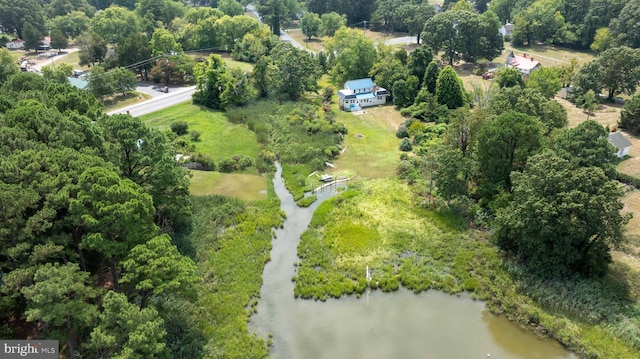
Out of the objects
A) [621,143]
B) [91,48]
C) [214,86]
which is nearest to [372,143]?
[214,86]

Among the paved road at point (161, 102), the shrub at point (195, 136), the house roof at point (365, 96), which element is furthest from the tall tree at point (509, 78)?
the paved road at point (161, 102)

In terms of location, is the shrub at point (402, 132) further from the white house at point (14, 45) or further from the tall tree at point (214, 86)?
the white house at point (14, 45)

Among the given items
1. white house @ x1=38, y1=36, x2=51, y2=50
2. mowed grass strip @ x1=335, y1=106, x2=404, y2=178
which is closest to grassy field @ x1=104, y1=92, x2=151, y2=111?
mowed grass strip @ x1=335, y1=106, x2=404, y2=178

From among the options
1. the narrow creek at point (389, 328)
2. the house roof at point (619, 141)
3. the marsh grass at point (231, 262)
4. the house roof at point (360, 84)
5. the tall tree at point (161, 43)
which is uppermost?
the tall tree at point (161, 43)

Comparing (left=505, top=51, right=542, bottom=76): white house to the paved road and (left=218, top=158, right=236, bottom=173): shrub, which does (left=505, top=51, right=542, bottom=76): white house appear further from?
the paved road

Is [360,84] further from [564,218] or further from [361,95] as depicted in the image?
[564,218]

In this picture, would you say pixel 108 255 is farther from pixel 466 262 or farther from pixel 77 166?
A: pixel 466 262
